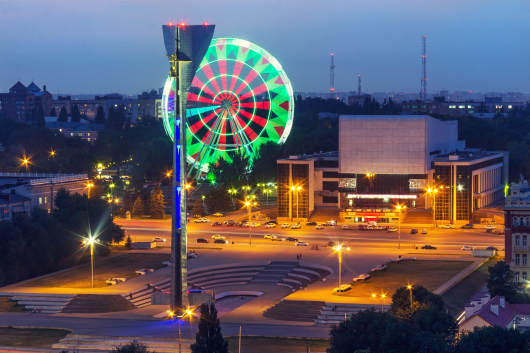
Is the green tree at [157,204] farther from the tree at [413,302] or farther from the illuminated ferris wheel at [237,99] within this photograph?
the tree at [413,302]

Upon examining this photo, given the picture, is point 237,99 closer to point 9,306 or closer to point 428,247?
point 428,247

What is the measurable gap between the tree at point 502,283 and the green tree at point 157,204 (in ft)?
146

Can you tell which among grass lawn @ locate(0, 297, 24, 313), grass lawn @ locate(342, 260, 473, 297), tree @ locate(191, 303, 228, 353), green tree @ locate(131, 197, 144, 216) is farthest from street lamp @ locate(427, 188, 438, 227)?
tree @ locate(191, 303, 228, 353)

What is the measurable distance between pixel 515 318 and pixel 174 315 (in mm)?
16213

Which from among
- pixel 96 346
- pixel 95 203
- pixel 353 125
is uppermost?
pixel 353 125

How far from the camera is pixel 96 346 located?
132ft

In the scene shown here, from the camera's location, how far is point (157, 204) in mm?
85812

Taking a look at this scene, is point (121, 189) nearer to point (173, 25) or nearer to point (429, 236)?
point (429, 236)

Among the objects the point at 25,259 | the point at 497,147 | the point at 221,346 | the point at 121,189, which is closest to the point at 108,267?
the point at 25,259

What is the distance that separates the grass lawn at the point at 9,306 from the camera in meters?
48.5

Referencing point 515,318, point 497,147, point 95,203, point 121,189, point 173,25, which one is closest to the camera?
point 515,318

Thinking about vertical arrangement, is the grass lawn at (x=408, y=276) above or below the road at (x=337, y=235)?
below

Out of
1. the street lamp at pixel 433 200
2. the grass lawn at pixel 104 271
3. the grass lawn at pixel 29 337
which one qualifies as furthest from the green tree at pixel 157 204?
the grass lawn at pixel 29 337

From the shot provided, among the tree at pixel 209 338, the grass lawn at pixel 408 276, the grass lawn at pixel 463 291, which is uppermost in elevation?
the tree at pixel 209 338
